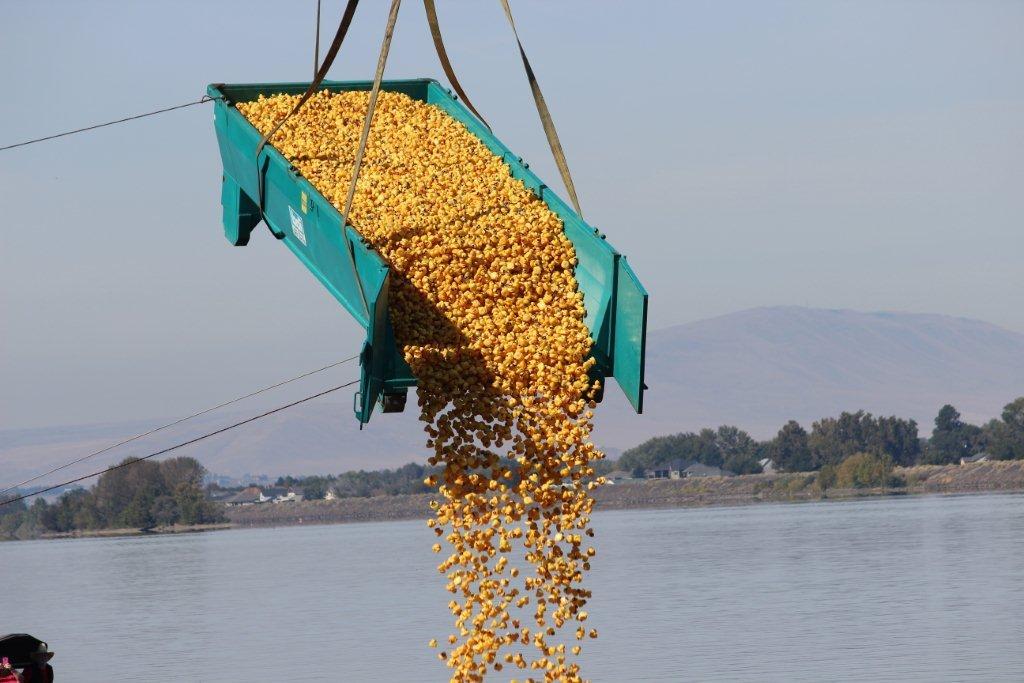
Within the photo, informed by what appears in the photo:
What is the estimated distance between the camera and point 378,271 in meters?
8.11

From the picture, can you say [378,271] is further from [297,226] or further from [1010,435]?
[1010,435]

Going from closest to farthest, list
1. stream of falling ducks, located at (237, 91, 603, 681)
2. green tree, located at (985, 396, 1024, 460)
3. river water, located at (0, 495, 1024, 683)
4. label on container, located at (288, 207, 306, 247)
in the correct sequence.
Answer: stream of falling ducks, located at (237, 91, 603, 681), label on container, located at (288, 207, 306, 247), river water, located at (0, 495, 1024, 683), green tree, located at (985, 396, 1024, 460)

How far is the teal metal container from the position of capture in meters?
8.24

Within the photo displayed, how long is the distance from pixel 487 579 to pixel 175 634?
77.0ft

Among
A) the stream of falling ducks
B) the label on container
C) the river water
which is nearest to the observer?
the stream of falling ducks

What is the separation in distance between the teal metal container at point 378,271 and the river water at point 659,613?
35.7 ft

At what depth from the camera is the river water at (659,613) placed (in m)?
20.4

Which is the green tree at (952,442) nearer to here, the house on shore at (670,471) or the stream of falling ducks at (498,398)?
the house on shore at (670,471)

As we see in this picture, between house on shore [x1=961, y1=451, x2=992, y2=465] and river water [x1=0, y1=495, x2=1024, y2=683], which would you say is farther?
house on shore [x1=961, y1=451, x2=992, y2=465]

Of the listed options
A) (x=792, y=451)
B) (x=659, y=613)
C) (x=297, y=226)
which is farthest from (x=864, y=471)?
(x=297, y=226)

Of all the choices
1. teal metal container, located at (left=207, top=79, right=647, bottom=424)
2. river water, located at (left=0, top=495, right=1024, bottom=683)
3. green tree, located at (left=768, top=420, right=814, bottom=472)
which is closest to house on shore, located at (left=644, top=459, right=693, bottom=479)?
green tree, located at (left=768, top=420, right=814, bottom=472)

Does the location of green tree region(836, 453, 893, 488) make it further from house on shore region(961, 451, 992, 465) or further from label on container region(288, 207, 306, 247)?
label on container region(288, 207, 306, 247)

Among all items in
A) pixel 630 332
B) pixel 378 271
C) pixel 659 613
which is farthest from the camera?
pixel 659 613

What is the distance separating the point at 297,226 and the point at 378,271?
1426 millimetres
